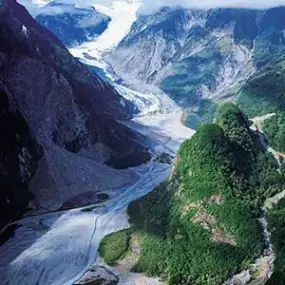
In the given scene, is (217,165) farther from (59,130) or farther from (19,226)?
(59,130)

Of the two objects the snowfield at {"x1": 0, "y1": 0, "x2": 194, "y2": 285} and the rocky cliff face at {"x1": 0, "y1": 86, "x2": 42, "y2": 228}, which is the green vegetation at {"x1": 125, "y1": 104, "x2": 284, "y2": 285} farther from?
the rocky cliff face at {"x1": 0, "y1": 86, "x2": 42, "y2": 228}

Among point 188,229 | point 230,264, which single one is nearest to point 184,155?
point 188,229

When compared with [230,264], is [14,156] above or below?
above

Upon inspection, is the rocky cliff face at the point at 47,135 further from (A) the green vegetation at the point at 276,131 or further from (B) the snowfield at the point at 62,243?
(A) the green vegetation at the point at 276,131

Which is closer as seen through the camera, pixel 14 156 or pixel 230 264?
pixel 230 264

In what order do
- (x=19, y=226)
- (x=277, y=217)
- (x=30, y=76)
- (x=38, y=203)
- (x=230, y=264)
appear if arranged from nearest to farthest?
1. (x=230, y=264)
2. (x=277, y=217)
3. (x=19, y=226)
4. (x=38, y=203)
5. (x=30, y=76)

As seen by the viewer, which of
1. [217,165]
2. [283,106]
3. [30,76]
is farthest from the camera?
[283,106]

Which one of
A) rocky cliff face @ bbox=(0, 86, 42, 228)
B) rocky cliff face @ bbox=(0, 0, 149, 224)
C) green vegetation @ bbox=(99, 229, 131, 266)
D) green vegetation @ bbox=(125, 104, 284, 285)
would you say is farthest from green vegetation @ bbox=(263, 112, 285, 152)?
rocky cliff face @ bbox=(0, 86, 42, 228)
